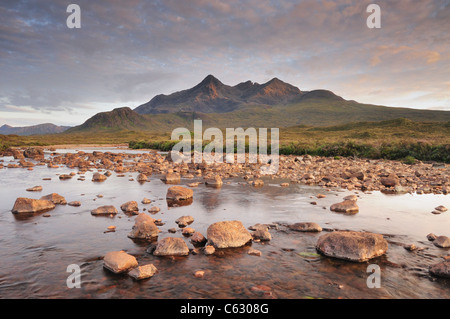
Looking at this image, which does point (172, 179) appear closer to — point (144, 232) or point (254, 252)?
point (144, 232)

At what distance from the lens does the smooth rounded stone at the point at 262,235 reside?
9.20m

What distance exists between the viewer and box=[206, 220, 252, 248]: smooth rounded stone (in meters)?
8.51

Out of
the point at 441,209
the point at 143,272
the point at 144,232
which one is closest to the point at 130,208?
the point at 144,232

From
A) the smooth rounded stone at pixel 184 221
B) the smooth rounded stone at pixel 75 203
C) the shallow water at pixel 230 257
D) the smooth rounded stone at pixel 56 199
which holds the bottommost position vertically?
the shallow water at pixel 230 257

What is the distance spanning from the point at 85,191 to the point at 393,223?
17091 millimetres

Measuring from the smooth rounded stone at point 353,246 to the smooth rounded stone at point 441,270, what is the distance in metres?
1.30

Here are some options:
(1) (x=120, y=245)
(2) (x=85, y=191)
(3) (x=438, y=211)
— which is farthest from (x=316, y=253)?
(2) (x=85, y=191)

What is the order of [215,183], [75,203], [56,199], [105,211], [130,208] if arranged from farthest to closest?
[215,183], [56,199], [75,203], [130,208], [105,211]

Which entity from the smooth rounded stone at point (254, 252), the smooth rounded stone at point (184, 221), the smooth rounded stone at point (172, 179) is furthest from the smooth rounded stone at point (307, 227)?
the smooth rounded stone at point (172, 179)

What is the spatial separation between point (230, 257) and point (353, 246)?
3453 millimetres

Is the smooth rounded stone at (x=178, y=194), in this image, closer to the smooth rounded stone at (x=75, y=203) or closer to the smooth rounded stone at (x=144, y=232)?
the smooth rounded stone at (x=75, y=203)

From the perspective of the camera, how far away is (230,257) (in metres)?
7.84

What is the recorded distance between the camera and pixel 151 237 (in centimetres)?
928
